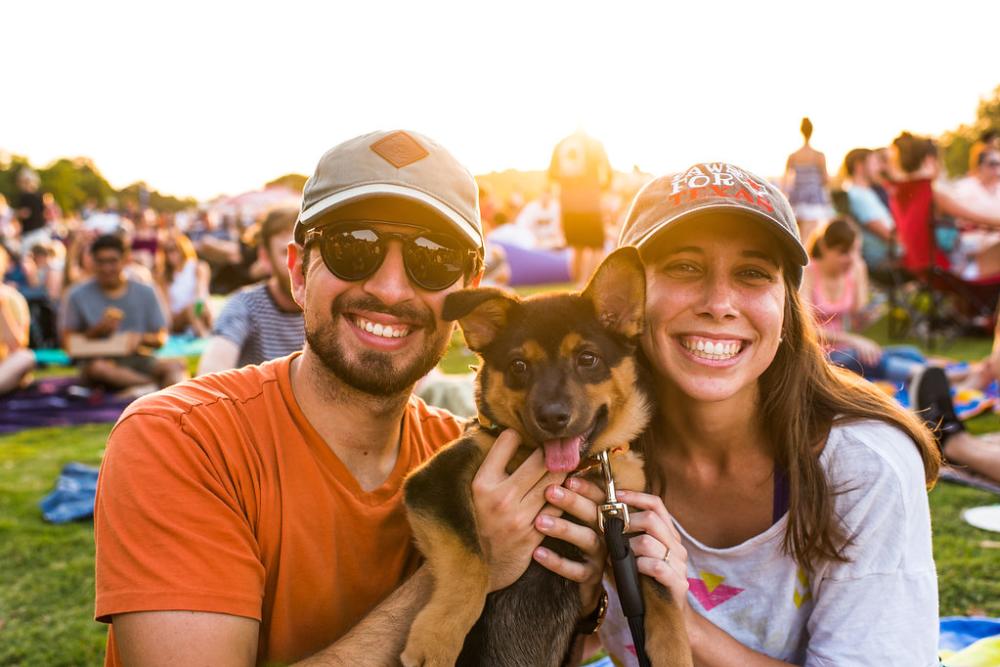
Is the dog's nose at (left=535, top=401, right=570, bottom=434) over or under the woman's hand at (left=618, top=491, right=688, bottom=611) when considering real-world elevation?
over

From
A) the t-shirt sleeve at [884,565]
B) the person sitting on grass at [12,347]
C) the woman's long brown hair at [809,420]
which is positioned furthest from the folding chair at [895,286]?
the person sitting on grass at [12,347]

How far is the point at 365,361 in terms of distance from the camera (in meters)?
2.40

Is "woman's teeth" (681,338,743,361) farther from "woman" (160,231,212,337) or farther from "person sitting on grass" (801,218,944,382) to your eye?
"woman" (160,231,212,337)

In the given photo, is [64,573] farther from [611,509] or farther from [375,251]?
[611,509]

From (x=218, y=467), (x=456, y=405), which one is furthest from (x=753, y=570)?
(x=456, y=405)

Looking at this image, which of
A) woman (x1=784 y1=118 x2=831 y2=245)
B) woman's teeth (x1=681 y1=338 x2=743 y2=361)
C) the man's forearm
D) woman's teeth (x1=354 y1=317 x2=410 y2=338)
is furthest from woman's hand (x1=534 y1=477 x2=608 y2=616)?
woman (x1=784 y1=118 x2=831 y2=245)

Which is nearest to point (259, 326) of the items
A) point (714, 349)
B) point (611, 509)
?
point (611, 509)

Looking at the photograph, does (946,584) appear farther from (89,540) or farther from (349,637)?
(89,540)

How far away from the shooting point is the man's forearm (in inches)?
80.3

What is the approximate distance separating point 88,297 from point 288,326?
19.4 feet

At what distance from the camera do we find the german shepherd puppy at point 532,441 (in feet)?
7.61

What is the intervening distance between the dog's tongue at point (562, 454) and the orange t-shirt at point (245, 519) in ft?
1.74

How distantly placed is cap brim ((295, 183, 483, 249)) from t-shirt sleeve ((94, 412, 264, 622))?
0.82 metres

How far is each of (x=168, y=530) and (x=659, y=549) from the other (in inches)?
57.1
